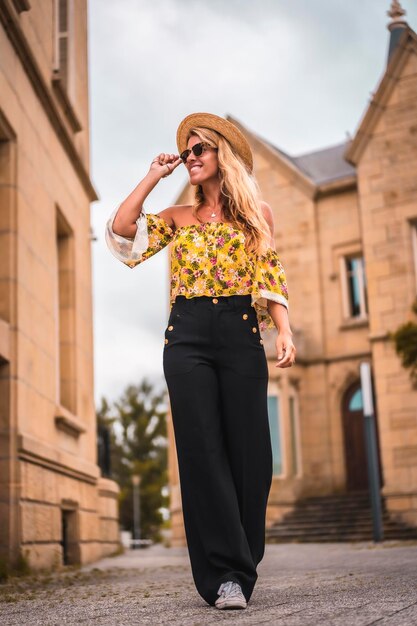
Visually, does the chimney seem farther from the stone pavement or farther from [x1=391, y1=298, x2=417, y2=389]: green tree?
the stone pavement

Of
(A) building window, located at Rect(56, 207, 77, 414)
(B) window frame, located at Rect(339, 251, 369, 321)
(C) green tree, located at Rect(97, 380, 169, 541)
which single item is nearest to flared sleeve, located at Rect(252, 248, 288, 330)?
(A) building window, located at Rect(56, 207, 77, 414)

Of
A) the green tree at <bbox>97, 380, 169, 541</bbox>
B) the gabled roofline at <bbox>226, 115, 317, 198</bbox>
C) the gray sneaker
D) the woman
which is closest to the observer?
the gray sneaker

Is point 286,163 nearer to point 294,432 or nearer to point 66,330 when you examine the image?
point 294,432

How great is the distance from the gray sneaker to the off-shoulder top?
1.20m

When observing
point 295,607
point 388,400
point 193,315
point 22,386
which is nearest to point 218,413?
point 193,315

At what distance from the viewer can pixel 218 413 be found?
4105 millimetres

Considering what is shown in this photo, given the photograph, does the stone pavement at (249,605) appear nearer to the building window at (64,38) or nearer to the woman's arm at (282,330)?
the woman's arm at (282,330)

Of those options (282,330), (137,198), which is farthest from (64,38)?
(282,330)

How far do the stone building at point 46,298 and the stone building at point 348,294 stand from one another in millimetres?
7870

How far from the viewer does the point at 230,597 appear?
12.3 ft

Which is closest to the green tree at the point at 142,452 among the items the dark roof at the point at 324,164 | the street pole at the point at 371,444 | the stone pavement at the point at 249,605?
the dark roof at the point at 324,164

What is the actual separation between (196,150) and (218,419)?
1275 mm

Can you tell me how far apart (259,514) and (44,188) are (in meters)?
6.88

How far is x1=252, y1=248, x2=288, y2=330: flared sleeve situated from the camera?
4.20m
